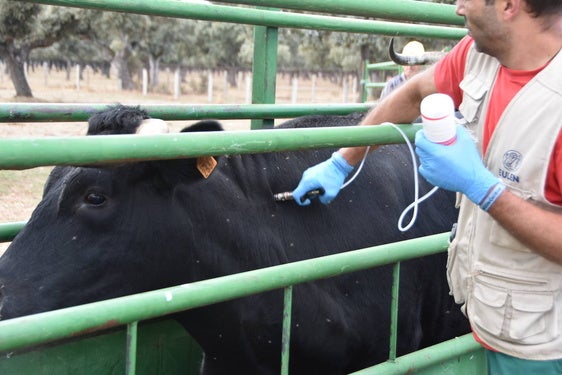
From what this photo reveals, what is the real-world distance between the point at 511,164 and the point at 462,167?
154 mm

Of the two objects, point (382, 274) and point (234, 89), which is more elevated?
point (382, 274)

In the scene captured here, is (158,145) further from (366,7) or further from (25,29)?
(25,29)

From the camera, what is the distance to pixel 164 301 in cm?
152

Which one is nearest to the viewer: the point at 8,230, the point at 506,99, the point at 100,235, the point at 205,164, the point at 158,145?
the point at 158,145

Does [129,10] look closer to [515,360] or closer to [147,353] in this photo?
[147,353]

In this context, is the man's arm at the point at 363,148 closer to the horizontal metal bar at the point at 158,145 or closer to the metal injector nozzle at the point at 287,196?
the metal injector nozzle at the point at 287,196

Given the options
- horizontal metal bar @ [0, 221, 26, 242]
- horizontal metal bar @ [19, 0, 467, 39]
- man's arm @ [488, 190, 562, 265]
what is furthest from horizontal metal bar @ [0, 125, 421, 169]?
horizontal metal bar @ [0, 221, 26, 242]

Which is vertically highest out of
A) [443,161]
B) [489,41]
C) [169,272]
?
[489,41]

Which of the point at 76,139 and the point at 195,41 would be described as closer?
the point at 76,139

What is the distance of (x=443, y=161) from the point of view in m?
1.85

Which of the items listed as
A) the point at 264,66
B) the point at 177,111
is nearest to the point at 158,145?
the point at 177,111

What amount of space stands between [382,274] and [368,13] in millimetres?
1117

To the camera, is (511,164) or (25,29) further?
(25,29)

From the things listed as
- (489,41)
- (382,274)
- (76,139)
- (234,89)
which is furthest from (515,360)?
(234,89)
